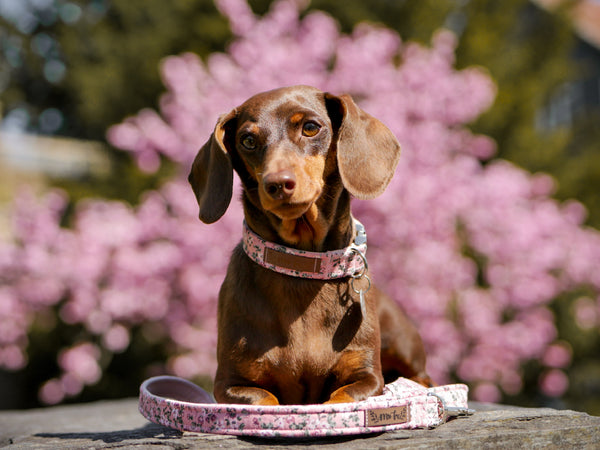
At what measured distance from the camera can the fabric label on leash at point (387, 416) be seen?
1.79m

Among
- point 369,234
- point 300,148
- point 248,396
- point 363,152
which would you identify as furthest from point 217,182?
point 369,234

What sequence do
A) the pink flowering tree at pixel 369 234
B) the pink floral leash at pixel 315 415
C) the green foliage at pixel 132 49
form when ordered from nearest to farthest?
the pink floral leash at pixel 315 415 → the pink flowering tree at pixel 369 234 → the green foliage at pixel 132 49

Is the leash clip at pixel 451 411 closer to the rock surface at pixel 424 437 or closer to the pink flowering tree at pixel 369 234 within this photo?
the rock surface at pixel 424 437

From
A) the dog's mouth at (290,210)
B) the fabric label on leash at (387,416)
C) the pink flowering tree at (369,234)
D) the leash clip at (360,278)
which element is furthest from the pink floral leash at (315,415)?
the pink flowering tree at (369,234)

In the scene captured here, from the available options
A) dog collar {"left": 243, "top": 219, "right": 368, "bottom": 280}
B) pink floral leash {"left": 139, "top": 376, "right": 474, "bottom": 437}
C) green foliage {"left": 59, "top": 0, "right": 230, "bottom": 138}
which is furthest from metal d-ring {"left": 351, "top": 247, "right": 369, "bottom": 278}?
green foliage {"left": 59, "top": 0, "right": 230, "bottom": 138}

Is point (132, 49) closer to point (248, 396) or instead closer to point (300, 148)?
point (300, 148)

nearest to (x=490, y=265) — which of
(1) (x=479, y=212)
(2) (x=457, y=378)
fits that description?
(1) (x=479, y=212)

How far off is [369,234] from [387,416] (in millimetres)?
3590

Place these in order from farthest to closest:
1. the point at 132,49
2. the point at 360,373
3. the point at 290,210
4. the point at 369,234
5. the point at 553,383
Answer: the point at 132,49
the point at 553,383
the point at 369,234
the point at 360,373
the point at 290,210

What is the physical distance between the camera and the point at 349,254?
207cm

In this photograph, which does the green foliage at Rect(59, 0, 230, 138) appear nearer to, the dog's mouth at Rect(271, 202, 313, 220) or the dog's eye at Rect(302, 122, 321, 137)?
the dog's eye at Rect(302, 122, 321, 137)

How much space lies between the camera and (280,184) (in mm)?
1791

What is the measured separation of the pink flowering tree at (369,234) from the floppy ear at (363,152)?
3.00 metres

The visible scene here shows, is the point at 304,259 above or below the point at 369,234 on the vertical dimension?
below
